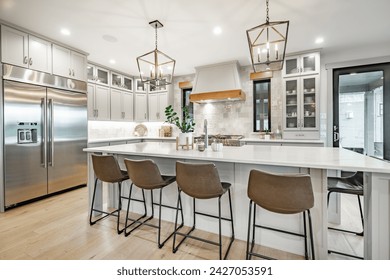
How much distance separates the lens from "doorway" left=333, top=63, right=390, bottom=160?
370 cm

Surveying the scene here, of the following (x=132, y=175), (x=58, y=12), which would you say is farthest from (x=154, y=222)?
(x=58, y=12)

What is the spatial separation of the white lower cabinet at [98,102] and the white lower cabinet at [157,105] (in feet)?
4.11

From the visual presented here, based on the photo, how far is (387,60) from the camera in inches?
142

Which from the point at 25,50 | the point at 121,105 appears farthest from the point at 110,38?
the point at 121,105

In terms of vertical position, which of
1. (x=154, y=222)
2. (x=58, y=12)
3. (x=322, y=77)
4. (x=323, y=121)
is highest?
(x=58, y=12)

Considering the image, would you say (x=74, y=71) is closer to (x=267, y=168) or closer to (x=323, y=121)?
(x=267, y=168)

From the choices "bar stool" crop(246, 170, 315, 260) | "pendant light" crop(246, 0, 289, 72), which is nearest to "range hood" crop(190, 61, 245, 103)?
"pendant light" crop(246, 0, 289, 72)

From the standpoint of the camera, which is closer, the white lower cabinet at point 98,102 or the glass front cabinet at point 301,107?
the glass front cabinet at point 301,107

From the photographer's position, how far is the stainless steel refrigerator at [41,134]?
2.83 meters

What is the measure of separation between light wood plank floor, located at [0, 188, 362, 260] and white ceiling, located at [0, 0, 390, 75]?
9.07 feet

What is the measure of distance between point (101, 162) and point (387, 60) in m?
5.19

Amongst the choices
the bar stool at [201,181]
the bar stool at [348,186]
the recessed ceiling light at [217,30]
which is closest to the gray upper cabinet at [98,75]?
the recessed ceiling light at [217,30]

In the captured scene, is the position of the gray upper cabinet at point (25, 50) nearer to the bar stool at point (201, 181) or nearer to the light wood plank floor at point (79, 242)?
the light wood plank floor at point (79, 242)

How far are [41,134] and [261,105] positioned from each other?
14.7 feet
